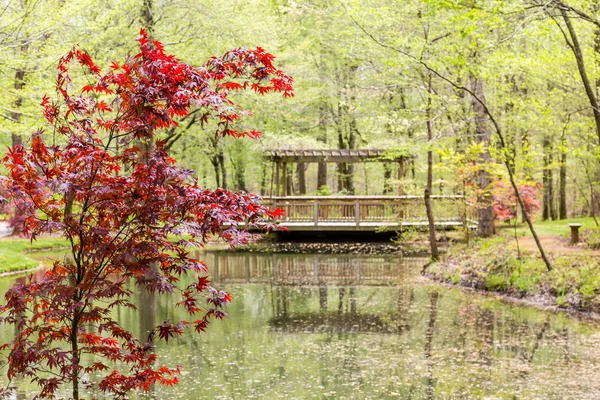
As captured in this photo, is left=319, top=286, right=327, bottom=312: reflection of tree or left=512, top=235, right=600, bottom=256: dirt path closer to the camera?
left=319, top=286, right=327, bottom=312: reflection of tree

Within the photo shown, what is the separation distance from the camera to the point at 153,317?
12.1 m

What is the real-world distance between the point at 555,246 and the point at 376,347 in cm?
957

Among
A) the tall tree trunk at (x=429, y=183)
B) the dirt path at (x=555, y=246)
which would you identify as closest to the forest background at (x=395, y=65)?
the tall tree trunk at (x=429, y=183)

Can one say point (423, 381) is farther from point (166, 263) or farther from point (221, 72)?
point (221, 72)

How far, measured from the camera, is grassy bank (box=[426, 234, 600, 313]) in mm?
12367

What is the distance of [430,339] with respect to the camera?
400 inches

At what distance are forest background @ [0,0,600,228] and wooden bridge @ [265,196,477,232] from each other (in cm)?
131

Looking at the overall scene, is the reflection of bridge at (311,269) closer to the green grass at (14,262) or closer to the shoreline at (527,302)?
the shoreline at (527,302)

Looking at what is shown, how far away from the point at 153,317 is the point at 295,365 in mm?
4196

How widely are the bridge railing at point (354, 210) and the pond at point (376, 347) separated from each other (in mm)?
8748

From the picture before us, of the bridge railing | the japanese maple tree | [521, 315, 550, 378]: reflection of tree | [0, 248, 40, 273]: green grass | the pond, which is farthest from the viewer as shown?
the bridge railing

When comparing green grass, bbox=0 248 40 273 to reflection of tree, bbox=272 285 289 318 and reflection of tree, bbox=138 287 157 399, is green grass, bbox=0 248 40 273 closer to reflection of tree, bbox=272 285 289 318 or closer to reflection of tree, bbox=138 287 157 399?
reflection of tree, bbox=138 287 157 399

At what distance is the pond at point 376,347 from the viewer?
7.67m

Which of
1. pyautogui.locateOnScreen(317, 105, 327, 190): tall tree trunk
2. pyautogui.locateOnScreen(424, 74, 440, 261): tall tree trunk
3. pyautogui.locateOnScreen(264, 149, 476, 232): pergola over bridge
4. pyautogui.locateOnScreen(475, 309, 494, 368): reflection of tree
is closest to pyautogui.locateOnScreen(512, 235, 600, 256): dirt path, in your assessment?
pyautogui.locateOnScreen(424, 74, 440, 261): tall tree trunk
